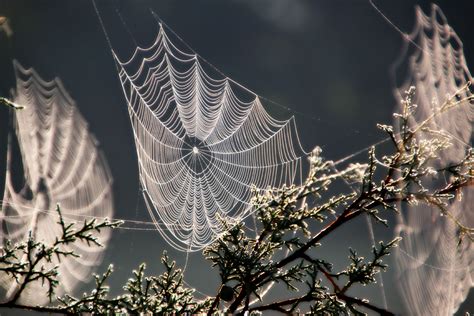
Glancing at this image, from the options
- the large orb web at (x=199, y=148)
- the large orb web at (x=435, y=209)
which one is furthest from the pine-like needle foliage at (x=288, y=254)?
the large orb web at (x=199, y=148)

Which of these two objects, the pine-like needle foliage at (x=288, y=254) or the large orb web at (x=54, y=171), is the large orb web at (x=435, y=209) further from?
the large orb web at (x=54, y=171)

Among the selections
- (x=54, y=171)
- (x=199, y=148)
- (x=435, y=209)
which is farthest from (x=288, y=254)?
(x=199, y=148)

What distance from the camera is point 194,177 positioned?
9.46 meters

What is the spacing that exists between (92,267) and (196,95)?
3.82 metres

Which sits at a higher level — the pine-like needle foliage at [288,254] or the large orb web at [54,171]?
the large orb web at [54,171]

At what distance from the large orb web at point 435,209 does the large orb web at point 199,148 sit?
1.64 meters

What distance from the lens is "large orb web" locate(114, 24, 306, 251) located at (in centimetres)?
662

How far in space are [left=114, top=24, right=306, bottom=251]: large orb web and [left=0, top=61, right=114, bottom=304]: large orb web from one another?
0.98 m

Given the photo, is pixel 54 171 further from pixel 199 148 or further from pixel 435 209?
pixel 435 209

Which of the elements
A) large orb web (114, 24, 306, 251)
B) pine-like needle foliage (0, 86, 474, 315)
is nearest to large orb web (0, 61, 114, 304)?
large orb web (114, 24, 306, 251)

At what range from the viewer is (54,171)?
766 centimetres

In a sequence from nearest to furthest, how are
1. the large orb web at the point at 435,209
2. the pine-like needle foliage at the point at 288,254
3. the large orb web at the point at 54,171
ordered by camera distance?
the pine-like needle foliage at the point at 288,254
the large orb web at the point at 435,209
the large orb web at the point at 54,171

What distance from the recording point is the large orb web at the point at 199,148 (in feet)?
21.7

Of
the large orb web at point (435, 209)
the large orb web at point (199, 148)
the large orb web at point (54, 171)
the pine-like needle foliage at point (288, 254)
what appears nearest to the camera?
the pine-like needle foliage at point (288, 254)
